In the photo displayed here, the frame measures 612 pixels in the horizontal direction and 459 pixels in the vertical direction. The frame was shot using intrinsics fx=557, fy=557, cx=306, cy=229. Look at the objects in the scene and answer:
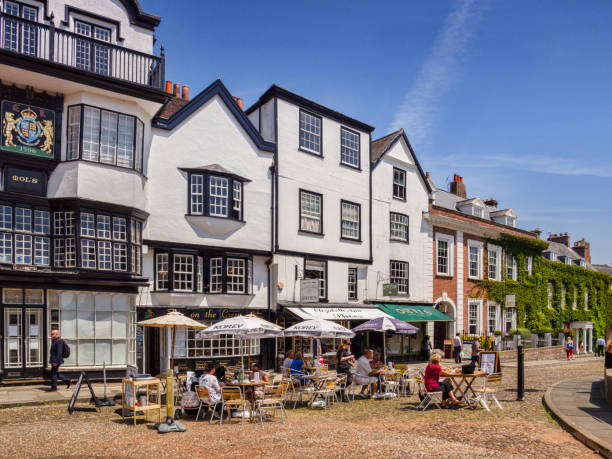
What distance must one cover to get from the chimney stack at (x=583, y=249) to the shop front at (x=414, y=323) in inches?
1254

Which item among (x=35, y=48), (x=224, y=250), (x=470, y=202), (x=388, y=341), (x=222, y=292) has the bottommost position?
(x=388, y=341)

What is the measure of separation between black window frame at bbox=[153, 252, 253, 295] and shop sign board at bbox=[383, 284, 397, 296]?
7.49m

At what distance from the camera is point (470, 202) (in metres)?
34.3

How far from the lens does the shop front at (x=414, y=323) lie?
2650cm

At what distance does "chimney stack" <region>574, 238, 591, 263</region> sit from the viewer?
5444 centimetres

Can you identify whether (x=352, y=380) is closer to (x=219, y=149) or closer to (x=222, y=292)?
(x=222, y=292)

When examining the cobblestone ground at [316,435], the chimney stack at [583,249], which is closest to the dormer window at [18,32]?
the cobblestone ground at [316,435]

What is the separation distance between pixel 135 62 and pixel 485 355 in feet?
47.6

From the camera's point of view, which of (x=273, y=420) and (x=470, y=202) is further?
(x=470, y=202)

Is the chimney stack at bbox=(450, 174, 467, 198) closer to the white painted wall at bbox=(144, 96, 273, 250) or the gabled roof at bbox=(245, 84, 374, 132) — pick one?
the gabled roof at bbox=(245, 84, 374, 132)

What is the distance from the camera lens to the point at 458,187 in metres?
38.7

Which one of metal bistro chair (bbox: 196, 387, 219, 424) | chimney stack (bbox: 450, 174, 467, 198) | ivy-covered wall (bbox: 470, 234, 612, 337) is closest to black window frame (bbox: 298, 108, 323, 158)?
ivy-covered wall (bbox: 470, 234, 612, 337)

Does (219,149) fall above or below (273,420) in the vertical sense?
above

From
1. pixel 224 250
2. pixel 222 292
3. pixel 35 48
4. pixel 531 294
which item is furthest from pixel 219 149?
pixel 531 294
